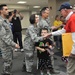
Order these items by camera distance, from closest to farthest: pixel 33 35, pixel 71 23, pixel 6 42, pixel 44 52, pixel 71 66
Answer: pixel 71 23 → pixel 71 66 → pixel 6 42 → pixel 33 35 → pixel 44 52

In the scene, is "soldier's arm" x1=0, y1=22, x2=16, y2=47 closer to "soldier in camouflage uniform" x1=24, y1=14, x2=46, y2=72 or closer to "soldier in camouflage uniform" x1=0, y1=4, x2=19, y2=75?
"soldier in camouflage uniform" x1=0, y1=4, x2=19, y2=75

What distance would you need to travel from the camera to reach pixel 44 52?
4.30 metres

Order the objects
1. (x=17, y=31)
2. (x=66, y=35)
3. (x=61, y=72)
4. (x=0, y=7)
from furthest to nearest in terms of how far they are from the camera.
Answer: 1. (x=17, y=31)
2. (x=61, y=72)
3. (x=0, y=7)
4. (x=66, y=35)

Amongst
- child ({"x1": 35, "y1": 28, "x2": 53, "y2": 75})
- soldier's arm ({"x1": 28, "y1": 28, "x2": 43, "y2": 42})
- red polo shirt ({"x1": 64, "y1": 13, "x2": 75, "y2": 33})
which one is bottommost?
child ({"x1": 35, "y1": 28, "x2": 53, "y2": 75})

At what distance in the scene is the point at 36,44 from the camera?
4328 mm

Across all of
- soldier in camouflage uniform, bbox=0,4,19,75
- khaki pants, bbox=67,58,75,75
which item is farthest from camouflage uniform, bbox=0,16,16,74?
khaki pants, bbox=67,58,75,75

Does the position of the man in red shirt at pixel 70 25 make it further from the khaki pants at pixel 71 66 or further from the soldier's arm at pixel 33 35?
the soldier's arm at pixel 33 35

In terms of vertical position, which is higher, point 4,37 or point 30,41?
point 4,37

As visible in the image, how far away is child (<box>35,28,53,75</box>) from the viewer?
166 inches

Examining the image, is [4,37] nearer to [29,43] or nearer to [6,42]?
[6,42]

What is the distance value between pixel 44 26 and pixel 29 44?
516 mm

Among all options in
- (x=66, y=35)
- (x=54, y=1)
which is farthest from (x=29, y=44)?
(x=54, y=1)

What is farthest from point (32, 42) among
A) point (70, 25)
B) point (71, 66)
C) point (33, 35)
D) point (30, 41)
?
point (70, 25)

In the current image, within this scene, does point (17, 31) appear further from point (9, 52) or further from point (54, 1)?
point (54, 1)
